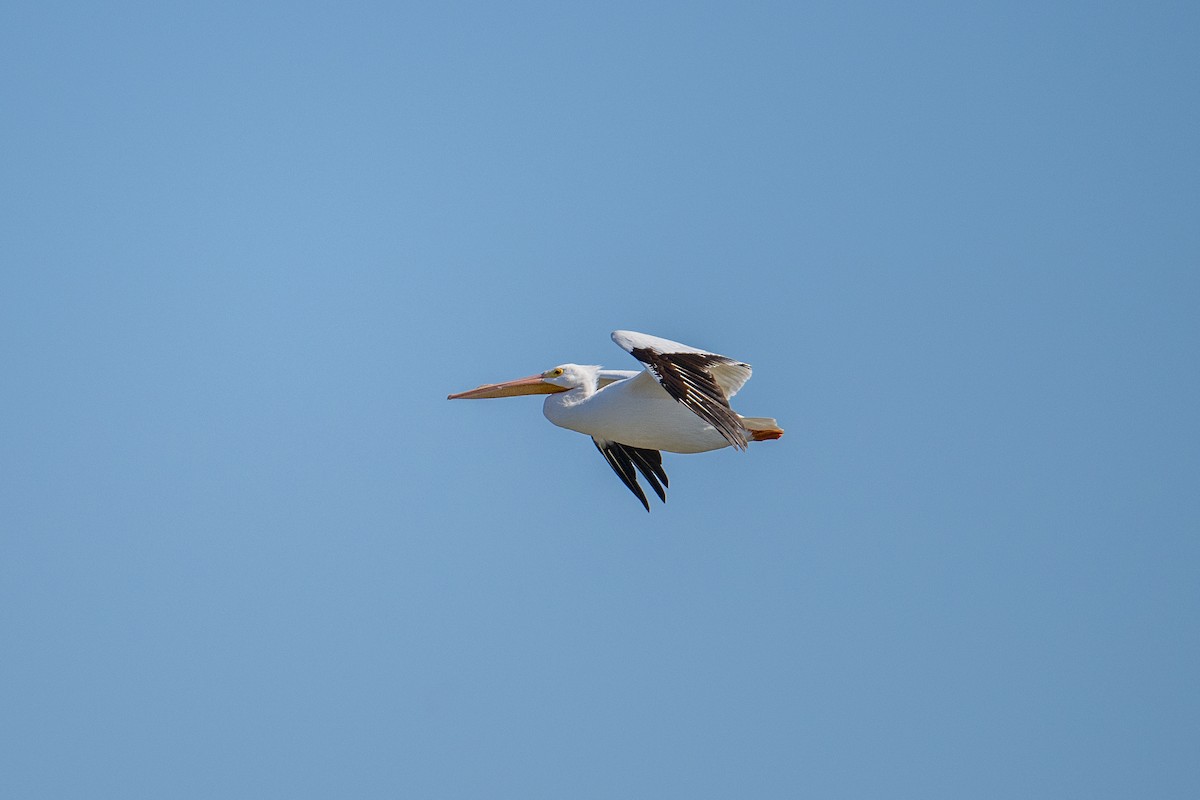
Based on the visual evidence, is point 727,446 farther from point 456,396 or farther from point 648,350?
point 456,396

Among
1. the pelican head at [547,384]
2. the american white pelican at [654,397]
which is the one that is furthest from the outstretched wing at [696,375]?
the pelican head at [547,384]

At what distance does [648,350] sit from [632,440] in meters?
1.23

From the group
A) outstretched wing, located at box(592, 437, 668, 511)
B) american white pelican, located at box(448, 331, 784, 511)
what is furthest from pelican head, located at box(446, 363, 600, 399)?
outstretched wing, located at box(592, 437, 668, 511)

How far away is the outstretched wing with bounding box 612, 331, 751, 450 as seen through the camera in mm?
12664

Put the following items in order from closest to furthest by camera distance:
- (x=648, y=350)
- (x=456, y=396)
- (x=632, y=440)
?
(x=648, y=350) → (x=632, y=440) → (x=456, y=396)

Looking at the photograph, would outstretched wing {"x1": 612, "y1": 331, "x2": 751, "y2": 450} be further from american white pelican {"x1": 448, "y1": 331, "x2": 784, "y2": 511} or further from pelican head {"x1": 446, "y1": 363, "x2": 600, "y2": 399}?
pelican head {"x1": 446, "y1": 363, "x2": 600, "y2": 399}

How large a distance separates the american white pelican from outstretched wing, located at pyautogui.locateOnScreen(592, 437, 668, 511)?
0.25 m

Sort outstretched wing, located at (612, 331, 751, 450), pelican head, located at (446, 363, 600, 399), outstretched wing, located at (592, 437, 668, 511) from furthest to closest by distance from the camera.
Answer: outstretched wing, located at (592, 437, 668, 511)
pelican head, located at (446, 363, 600, 399)
outstretched wing, located at (612, 331, 751, 450)

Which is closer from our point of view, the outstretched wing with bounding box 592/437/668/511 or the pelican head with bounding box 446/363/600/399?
the pelican head with bounding box 446/363/600/399

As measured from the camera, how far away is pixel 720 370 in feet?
43.9

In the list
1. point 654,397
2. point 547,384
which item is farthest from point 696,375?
point 547,384

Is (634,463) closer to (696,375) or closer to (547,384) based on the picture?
(547,384)

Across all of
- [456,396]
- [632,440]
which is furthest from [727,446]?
[456,396]

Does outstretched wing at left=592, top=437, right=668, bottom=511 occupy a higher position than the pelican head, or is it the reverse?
the pelican head
